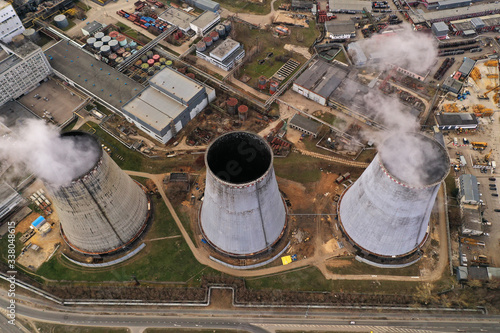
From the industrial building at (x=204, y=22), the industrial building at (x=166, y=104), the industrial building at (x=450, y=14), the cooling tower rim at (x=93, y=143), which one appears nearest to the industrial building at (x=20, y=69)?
the industrial building at (x=166, y=104)

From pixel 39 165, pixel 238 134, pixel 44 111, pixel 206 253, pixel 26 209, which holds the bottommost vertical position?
pixel 206 253

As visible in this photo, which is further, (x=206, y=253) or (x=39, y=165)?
(x=206, y=253)

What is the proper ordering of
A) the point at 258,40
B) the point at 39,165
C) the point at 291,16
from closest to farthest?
the point at 39,165 < the point at 258,40 < the point at 291,16

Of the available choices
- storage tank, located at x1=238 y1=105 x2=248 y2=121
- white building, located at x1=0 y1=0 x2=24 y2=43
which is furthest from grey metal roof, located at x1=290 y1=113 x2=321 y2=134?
white building, located at x1=0 y1=0 x2=24 y2=43

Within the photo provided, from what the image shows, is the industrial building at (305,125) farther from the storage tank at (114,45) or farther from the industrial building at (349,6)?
the storage tank at (114,45)

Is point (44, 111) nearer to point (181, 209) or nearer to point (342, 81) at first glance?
point (181, 209)

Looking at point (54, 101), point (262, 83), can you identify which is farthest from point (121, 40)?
point (262, 83)

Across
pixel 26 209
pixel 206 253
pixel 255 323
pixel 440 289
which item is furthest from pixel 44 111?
pixel 440 289
